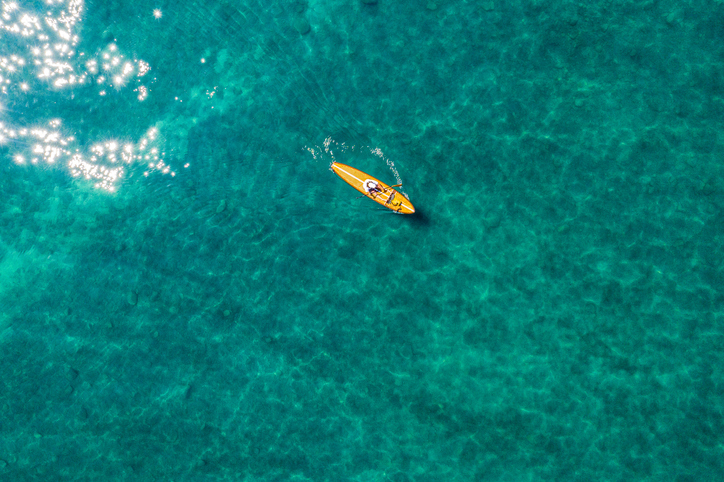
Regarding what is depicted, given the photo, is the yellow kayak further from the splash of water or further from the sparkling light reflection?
the sparkling light reflection

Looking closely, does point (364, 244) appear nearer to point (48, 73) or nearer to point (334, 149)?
point (334, 149)

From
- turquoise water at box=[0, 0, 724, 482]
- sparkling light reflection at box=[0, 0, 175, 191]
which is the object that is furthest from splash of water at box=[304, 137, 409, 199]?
sparkling light reflection at box=[0, 0, 175, 191]

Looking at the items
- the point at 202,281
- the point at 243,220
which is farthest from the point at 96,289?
the point at 243,220

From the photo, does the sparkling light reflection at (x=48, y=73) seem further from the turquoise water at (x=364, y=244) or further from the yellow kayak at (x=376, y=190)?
the yellow kayak at (x=376, y=190)

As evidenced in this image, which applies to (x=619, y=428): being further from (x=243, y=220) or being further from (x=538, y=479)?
(x=243, y=220)

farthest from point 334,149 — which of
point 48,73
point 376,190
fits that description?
point 48,73

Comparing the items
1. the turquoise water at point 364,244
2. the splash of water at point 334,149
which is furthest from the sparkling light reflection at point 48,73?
the splash of water at point 334,149
